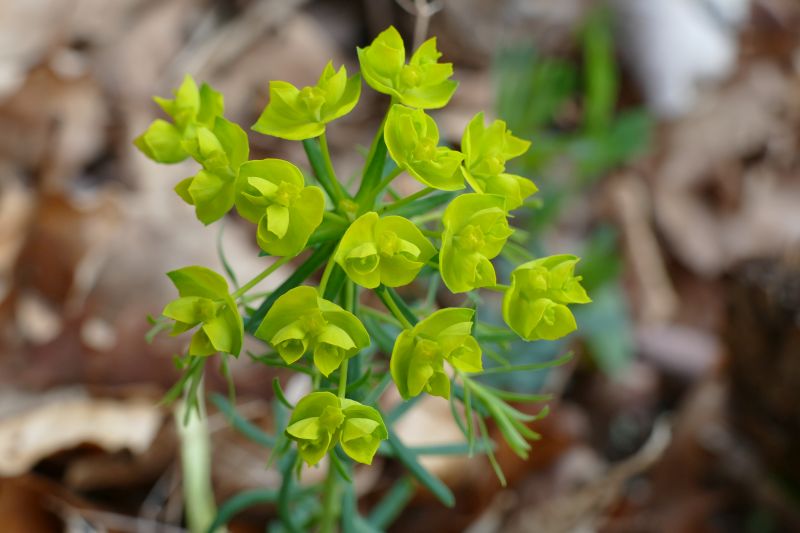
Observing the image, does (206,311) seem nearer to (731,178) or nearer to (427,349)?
(427,349)

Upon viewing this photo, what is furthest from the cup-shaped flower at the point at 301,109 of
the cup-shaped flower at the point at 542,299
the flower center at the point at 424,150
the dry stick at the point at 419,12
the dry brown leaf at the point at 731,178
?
the dry brown leaf at the point at 731,178

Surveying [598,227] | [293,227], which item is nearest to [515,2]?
[598,227]

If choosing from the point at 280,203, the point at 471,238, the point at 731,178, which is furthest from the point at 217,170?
the point at 731,178

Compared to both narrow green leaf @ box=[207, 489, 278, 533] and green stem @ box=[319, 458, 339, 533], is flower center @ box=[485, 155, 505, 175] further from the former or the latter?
narrow green leaf @ box=[207, 489, 278, 533]

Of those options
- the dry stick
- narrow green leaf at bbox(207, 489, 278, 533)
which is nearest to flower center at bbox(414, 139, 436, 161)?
narrow green leaf at bbox(207, 489, 278, 533)

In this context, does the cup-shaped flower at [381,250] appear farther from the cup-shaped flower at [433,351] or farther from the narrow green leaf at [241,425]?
the narrow green leaf at [241,425]

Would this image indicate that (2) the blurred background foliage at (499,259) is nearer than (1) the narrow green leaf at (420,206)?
No
